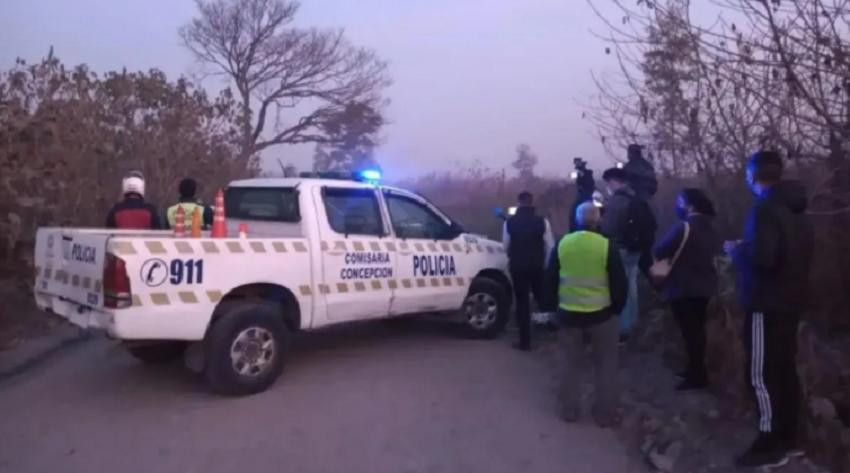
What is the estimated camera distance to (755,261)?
5449 millimetres

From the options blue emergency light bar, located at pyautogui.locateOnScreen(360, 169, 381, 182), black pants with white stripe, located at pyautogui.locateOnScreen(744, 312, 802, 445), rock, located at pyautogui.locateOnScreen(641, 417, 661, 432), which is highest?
blue emergency light bar, located at pyautogui.locateOnScreen(360, 169, 381, 182)

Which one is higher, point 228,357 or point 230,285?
point 230,285

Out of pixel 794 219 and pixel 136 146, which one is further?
pixel 136 146

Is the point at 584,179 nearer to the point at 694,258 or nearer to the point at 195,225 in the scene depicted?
the point at 694,258

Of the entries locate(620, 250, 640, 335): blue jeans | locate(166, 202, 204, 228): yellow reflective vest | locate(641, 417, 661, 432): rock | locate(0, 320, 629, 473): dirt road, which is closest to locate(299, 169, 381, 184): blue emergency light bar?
locate(166, 202, 204, 228): yellow reflective vest

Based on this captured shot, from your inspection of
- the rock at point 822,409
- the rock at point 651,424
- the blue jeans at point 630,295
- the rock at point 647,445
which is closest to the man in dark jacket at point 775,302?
the rock at point 822,409

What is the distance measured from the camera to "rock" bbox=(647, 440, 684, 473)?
226 inches

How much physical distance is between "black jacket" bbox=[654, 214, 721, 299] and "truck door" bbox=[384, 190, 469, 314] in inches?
115

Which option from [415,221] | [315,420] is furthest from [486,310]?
[315,420]

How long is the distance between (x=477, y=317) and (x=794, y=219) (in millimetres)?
4944

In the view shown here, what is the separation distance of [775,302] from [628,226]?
10.3 feet

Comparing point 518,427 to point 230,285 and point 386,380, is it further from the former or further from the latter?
point 230,285

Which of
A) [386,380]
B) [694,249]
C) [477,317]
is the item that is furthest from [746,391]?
[477,317]

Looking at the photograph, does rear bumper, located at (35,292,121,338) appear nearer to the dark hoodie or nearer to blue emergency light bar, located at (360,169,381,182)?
blue emergency light bar, located at (360,169,381,182)
